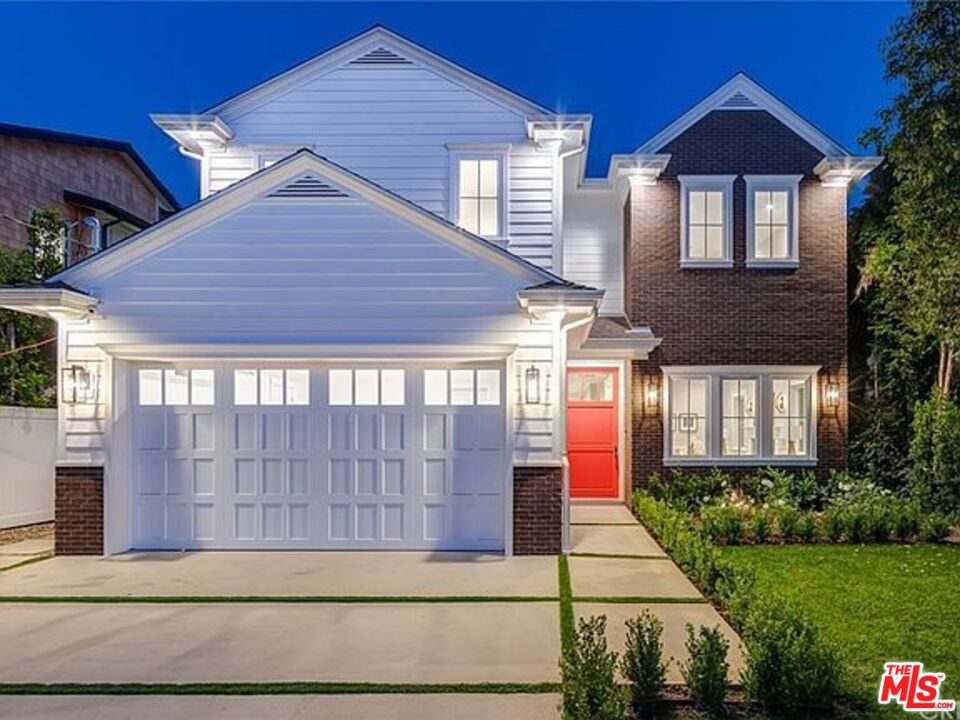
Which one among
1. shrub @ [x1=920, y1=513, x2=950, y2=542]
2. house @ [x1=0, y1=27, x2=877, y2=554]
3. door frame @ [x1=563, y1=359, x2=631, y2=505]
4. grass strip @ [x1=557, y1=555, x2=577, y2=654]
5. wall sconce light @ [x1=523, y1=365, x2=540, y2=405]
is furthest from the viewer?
door frame @ [x1=563, y1=359, x2=631, y2=505]

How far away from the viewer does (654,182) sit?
13.7m

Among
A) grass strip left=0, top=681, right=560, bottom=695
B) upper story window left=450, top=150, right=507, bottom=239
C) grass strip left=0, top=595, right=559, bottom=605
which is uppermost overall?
upper story window left=450, top=150, right=507, bottom=239

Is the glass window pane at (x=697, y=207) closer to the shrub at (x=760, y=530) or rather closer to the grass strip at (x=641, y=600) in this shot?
the shrub at (x=760, y=530)

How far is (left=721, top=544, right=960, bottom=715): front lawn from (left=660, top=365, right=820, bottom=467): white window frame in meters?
3.52

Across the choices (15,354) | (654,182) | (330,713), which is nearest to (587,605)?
(330,713)

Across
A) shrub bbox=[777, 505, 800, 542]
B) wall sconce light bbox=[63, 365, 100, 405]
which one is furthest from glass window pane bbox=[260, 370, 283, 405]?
shrub bbox=[777, 505, 800, 542]

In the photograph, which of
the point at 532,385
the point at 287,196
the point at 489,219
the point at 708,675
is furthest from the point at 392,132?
the point at 708,675

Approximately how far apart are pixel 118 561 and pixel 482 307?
16.1ft

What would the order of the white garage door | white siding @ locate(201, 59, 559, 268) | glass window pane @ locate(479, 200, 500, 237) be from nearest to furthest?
the white garage door < glass window pane @ locate(479, 200, 500, 237) < white siding @ locate(201, 59, 559, 268)

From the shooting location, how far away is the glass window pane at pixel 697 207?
543 inches

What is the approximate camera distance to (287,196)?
30.2ft

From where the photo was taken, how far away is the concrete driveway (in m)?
4.98

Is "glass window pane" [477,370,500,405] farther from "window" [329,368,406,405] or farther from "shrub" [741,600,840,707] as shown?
"shrub" [741,600,840,707]

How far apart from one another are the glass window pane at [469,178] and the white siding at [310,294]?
3.28 meters
